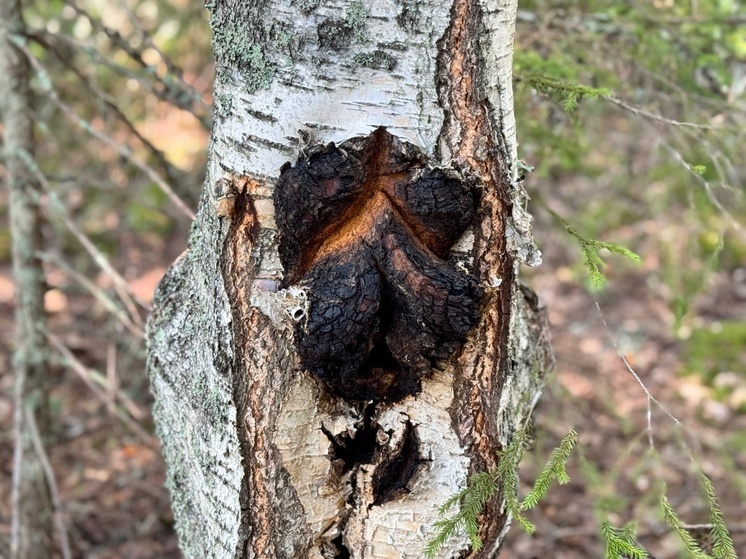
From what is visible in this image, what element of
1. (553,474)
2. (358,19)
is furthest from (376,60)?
(553,474)

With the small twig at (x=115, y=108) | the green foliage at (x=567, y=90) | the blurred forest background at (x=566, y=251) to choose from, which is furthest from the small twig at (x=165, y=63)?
the green foliage at (x=567, y=90)

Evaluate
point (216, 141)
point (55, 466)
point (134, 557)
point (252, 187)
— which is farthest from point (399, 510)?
point (55, 466)

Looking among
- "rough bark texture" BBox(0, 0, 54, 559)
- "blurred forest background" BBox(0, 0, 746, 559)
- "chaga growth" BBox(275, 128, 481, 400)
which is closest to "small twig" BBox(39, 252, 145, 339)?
"blurred forest background" BBox(0, 0, 746, 559)

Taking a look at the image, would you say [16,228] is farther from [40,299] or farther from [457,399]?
[457,399]

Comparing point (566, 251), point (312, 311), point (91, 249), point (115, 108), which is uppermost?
point (115, 108)

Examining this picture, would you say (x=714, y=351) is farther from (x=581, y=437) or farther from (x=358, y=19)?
(x=358, y=19)

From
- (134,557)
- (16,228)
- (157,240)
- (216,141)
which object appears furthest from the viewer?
(157,240)

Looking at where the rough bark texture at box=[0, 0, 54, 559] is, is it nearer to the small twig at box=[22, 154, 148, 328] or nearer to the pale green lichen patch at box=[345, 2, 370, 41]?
the small twig at box=[22, 154, 148, 328]
